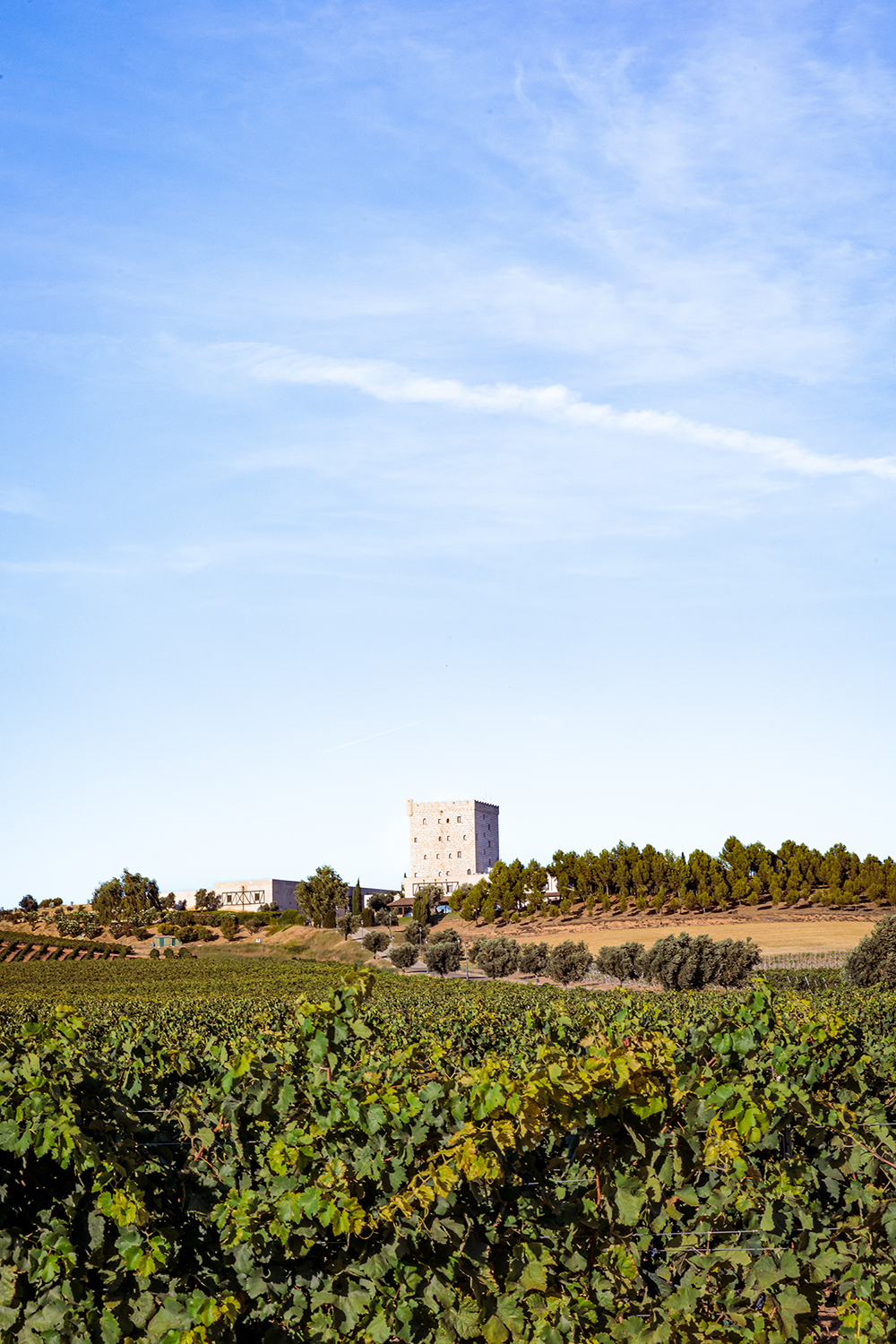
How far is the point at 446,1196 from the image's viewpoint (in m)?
3.86

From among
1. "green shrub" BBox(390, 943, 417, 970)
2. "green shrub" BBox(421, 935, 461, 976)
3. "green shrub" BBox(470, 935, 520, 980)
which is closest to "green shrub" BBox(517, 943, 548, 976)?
"green shrub" BBox(470, 935, 520, 980)

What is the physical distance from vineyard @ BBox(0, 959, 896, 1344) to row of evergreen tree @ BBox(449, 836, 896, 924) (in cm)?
8547

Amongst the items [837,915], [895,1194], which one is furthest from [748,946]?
[895,1194]

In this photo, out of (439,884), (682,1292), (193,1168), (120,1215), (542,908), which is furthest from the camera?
(439,884)

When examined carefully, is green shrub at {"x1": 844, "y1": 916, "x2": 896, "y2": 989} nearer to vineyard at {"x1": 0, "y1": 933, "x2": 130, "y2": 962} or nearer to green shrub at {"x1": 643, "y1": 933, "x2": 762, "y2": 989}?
green shrub at {"x1": 643, "y1": 933, "x2": 762, "y2": 989}

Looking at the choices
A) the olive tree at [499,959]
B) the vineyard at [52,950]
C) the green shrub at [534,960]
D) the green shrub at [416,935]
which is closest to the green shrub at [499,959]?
the olive tree at [499,959]

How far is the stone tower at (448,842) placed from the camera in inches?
5650

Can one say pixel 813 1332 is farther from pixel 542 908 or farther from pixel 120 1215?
pixel 542 908

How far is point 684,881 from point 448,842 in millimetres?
57953

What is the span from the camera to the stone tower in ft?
471

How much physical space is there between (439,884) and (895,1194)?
13795cm

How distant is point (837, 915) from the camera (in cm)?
8169

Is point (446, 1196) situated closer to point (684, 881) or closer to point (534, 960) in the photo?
point (534, 960)

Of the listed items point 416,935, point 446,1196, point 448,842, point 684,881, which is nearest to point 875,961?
point 446,1196
